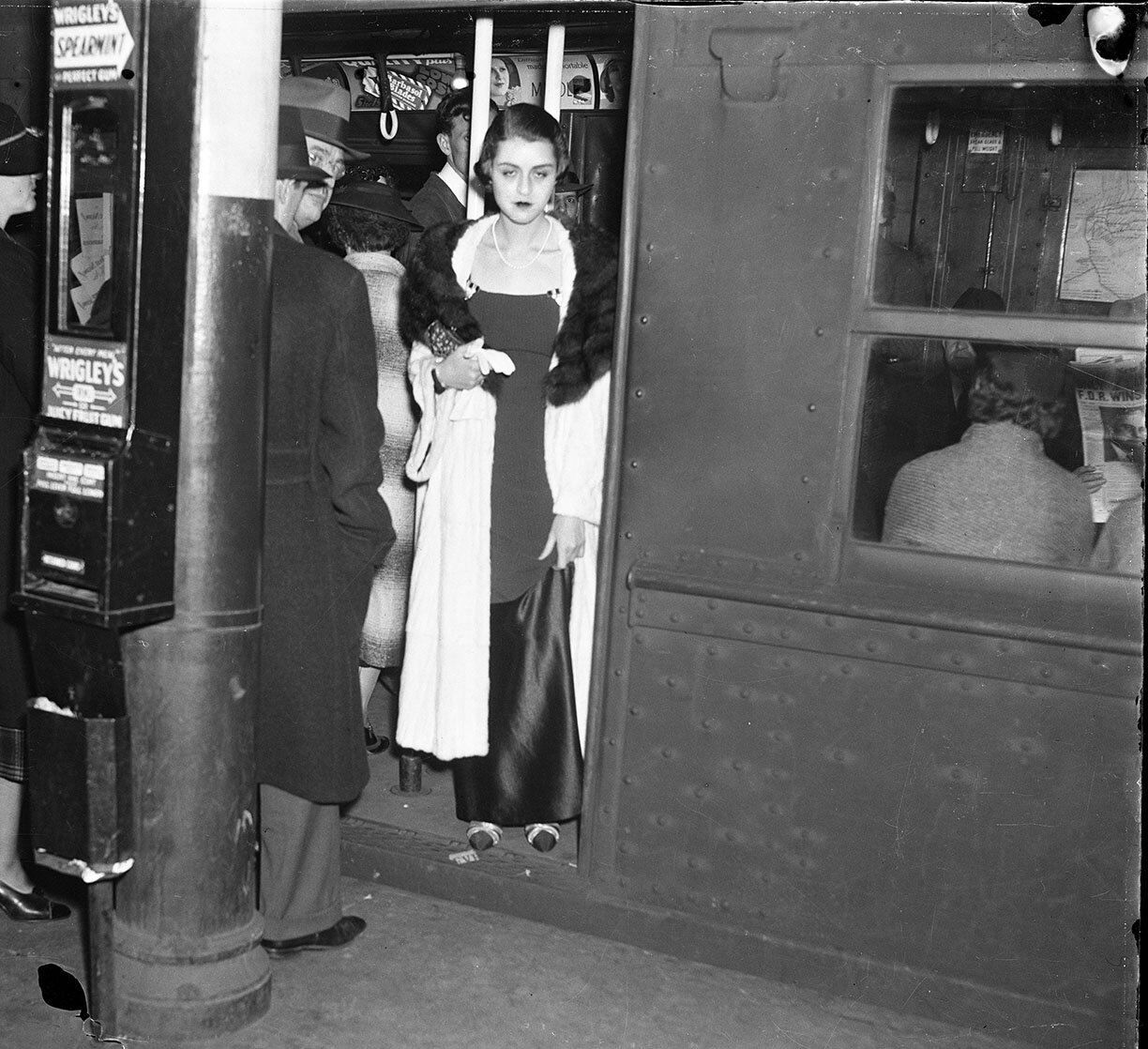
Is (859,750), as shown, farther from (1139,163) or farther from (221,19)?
(221,19)

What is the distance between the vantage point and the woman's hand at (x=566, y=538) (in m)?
3.65

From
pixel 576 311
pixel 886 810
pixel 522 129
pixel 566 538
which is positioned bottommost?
pixel 886 810

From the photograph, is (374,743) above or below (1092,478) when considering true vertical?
below

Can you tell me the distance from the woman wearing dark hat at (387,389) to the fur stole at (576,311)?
0.38 meters

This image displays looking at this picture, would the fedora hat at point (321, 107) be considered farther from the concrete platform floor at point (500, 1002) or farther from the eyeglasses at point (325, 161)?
the concrete platform floor at point (500, 1002)

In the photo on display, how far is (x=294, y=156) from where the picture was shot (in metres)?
3.16

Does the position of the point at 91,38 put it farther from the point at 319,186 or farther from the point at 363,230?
the point at 363,230

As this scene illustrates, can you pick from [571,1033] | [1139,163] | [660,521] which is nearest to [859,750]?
[660,521]

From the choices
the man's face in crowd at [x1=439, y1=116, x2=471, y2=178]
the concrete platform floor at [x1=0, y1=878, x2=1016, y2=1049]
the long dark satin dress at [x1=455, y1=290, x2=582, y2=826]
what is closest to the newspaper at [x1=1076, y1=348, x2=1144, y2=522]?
the concrete platform floor at [x1=0, y1=878, x2=1016, y2=1049]

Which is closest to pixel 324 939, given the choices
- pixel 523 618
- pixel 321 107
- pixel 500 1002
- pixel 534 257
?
pixel 500 1002

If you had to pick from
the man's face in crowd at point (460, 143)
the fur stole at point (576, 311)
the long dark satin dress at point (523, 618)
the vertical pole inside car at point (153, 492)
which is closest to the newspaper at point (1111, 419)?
the fur stole at point (576, 311)

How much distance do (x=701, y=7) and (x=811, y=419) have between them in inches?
39.8

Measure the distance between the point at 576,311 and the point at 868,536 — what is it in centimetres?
103

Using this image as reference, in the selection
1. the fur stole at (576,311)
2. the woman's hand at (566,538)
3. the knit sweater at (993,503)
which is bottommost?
the woman's hand at (566,538)
